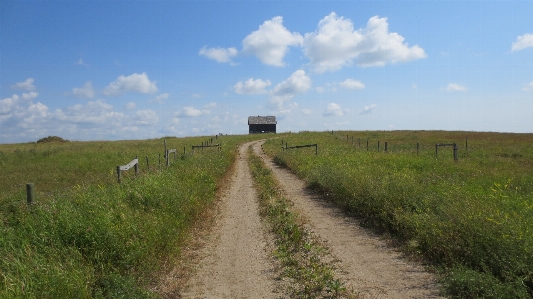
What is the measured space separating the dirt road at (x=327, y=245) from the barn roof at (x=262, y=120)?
73209 millimetres

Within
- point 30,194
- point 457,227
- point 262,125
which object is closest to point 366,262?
point 457,227

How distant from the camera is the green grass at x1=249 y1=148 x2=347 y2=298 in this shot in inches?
206

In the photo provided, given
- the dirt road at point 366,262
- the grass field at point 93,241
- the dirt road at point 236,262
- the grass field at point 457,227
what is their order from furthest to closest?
the dirt road at point 236,262
the dirt road at point 366,262
the grass field at point 457,227
the grass field at point 93,241

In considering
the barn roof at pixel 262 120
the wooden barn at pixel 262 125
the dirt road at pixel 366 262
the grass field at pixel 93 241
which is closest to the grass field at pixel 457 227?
the dirt road at pixel 366 262

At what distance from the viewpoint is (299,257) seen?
6.62 metres

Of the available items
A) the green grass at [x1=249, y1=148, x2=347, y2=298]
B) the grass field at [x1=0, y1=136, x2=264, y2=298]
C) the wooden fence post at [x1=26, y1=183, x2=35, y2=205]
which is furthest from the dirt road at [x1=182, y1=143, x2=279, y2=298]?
the wooden fence post at [x1=26, y1=183, x2=35, y2=205]

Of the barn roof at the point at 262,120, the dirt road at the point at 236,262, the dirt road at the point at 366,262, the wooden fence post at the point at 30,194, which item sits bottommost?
the dirt road at the point at 236,262

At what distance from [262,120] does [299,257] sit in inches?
3073

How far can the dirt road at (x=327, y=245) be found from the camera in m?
5.32

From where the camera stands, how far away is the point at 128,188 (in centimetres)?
925

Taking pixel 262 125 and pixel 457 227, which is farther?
pixel 262 125

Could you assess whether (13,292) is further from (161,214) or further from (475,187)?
(475,187)

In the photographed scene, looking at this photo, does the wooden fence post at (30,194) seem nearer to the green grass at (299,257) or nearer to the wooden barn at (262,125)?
the green grass at (299,257)

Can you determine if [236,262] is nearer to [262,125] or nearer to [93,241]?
[93,241]
